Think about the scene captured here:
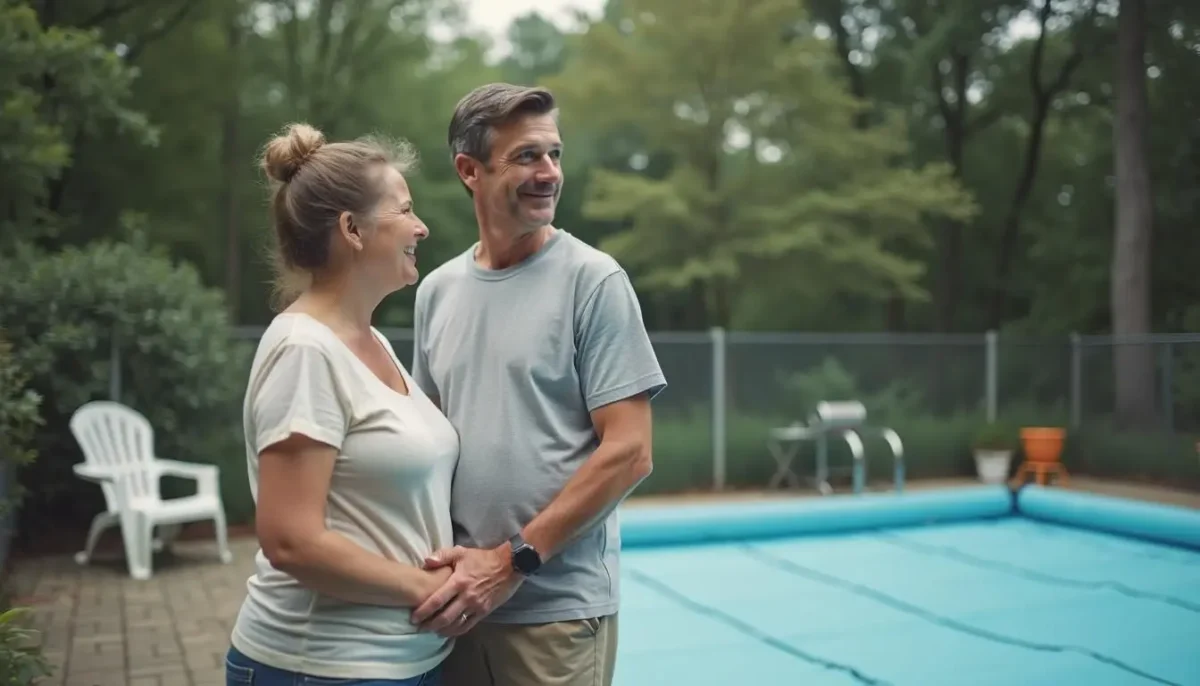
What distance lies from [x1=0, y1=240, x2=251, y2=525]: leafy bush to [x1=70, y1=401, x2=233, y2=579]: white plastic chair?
0.29 metres

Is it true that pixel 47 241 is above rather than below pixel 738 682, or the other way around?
above

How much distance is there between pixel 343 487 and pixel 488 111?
610 mm

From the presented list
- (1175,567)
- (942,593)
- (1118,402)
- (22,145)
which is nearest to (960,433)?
(1118,402)

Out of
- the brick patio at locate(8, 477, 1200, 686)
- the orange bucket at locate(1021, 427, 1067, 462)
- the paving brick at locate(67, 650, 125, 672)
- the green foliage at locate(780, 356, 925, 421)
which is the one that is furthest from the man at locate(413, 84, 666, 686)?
the orange bucket at locate(1021, 427, 1067, 462)

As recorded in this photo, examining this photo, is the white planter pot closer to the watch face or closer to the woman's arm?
the watch face

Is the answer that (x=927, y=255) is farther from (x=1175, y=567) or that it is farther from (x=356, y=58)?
(x=1175, y=567)

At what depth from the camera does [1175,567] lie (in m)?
5.82

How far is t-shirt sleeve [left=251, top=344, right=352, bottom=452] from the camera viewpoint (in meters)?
1.23

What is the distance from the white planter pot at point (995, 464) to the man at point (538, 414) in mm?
8458

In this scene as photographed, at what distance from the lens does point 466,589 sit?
1.41 metres

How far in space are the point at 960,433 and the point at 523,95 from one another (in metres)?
9.02

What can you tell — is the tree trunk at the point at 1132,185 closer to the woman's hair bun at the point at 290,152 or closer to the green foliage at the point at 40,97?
the green foliage at the point at 40,97

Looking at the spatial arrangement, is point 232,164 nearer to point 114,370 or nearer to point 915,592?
point 114,370

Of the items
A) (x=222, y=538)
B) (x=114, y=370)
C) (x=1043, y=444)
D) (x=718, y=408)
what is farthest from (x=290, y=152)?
(x=1043, y=444)
